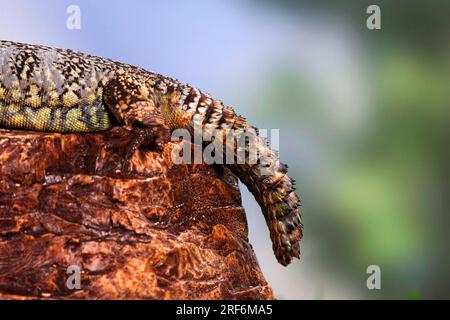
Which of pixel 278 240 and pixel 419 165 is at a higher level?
pixel 419 165

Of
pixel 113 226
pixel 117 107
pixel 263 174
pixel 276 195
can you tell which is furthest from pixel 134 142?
pixel 276 195

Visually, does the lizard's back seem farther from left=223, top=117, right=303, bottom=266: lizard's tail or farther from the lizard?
left=223, top=117, right=303, bottom=266: lizard's tail

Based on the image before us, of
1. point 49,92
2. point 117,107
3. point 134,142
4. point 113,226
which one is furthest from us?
point 49,92

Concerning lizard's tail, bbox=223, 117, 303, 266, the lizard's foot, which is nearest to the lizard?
lizard's tail, bbox=223, 117, 303, 266

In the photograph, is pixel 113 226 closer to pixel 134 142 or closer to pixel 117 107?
pixel 134 142

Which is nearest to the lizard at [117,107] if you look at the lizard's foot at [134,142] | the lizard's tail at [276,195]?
the lizard's tail at [276,195]

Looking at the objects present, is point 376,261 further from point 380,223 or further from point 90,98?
point 90,98

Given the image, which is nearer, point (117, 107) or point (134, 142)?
point (134, 142)
